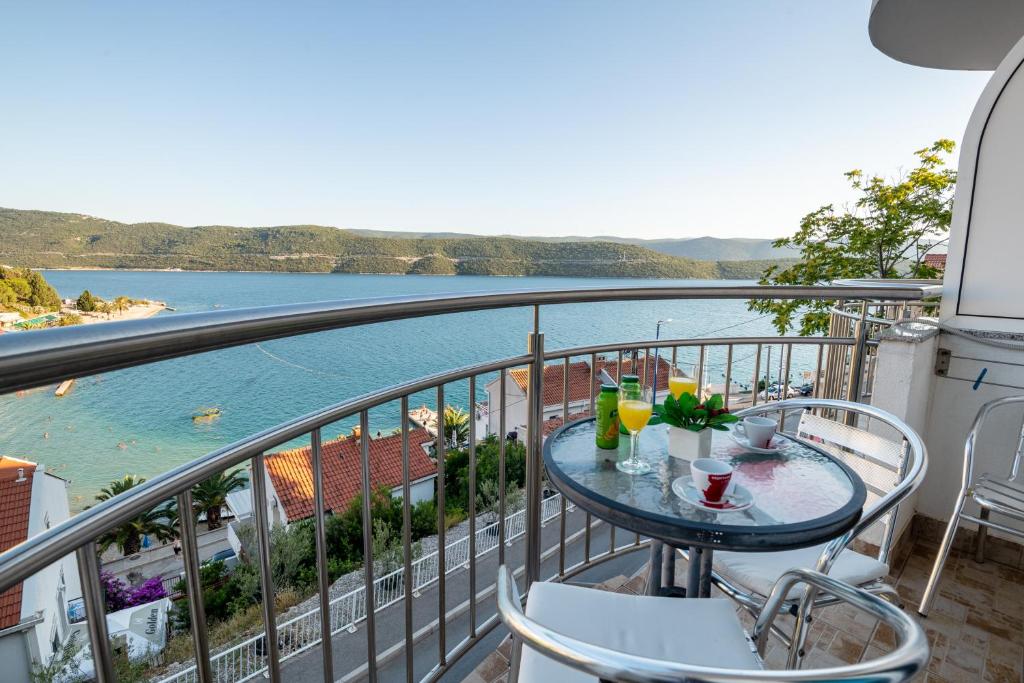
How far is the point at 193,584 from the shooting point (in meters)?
0.88

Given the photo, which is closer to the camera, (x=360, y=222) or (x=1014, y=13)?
(x=1014, y=13)

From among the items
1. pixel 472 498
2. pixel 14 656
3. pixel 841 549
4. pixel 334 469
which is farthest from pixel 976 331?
pixel 14 656

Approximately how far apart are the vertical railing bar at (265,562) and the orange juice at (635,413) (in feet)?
2.97

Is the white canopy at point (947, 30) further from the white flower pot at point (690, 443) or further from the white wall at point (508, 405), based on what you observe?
the white flower pot at point (690, 443)

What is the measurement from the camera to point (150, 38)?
154ft

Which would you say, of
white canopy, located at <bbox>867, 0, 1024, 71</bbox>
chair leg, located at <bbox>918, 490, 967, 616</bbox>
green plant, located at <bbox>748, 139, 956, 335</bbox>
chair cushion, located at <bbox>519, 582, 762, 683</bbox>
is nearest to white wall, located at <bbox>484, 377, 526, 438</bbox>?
chair cushion, located at <bbox>519, 582, 762, 683</bbox>

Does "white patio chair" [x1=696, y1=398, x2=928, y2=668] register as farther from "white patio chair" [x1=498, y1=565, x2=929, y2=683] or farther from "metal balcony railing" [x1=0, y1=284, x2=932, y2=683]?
"metal balcony railing" [x1=0, y1=284, x2=932, y2=683]

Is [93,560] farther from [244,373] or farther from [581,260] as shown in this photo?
[244,373]

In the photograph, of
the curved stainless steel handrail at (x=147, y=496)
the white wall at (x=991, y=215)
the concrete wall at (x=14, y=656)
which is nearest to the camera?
the curved stainless steel handrail at (x=147, y=496)

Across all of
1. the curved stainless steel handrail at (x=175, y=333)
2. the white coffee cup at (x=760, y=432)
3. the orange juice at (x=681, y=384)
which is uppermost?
the curved stainless steel handrail at (x=175, y=333)

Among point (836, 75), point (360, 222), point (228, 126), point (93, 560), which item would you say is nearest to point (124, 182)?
point (228, 126)

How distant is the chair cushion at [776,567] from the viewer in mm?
1472

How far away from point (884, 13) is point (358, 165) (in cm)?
4944

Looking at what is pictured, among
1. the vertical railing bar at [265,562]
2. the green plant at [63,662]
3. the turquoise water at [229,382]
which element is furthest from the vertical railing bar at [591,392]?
the turquoise water at [229,382]
